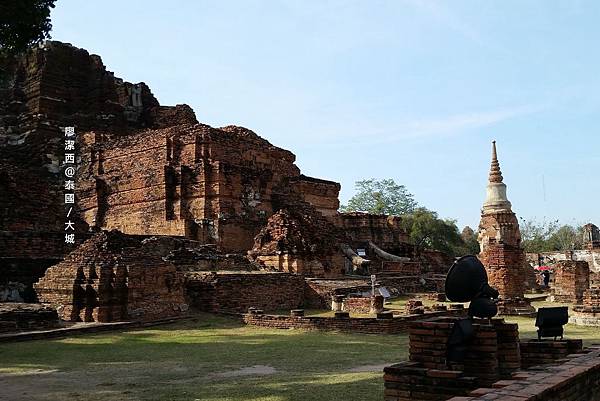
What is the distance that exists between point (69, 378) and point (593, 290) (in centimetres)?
1167

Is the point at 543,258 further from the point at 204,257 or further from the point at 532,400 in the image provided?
the point at 532,400

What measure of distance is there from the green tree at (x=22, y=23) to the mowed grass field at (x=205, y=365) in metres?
4.85

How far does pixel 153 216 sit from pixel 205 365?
1839 cm

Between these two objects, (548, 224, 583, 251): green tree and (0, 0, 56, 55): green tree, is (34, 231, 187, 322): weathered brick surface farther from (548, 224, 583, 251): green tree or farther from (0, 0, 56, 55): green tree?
(548, 224, 583, 251): green tree

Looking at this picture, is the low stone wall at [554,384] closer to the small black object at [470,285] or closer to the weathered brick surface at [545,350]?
the weathered brick surface at [545,350]

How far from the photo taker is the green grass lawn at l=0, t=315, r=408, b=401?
19.9 feet

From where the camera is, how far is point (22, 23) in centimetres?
947

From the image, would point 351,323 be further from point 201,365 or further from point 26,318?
point 26,318

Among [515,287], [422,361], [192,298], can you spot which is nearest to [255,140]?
[192,298]

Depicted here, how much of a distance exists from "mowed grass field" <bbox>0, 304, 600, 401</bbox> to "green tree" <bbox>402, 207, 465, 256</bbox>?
145 feet

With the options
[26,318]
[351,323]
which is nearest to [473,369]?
[351,323]

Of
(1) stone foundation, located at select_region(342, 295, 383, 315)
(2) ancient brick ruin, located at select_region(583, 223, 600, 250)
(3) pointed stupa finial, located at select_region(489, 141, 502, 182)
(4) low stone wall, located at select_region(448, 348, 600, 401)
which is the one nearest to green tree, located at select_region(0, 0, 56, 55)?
(4) low stone wall, located at select_region(448, 348, 600, 401)

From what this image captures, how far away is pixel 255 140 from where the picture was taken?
27844 mm

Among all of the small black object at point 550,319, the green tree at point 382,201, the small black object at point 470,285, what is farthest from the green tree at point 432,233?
the small black object at point 470,285
